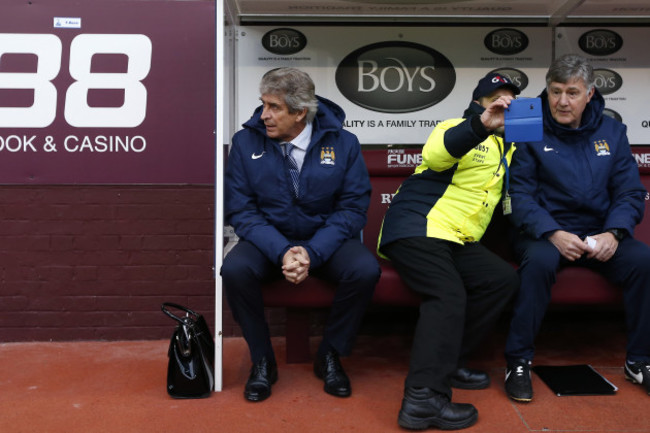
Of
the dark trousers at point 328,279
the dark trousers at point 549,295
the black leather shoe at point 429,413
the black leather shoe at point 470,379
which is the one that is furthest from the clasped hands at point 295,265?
the dark trousers at point 549,295

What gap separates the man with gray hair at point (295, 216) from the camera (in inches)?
109

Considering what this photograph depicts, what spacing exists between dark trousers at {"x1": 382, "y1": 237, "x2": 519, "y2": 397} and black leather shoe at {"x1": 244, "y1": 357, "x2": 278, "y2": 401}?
66cm

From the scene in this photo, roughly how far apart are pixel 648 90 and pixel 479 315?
2006 mm

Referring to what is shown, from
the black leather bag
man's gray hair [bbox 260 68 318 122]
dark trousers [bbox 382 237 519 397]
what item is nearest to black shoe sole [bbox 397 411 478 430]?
dark trousers [bbox 382 237 519 397]

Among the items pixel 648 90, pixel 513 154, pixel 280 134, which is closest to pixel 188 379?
pixel 280 134

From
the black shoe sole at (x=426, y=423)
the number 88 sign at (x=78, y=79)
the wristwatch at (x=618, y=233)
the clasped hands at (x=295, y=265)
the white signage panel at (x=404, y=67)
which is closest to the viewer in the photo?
the black shoe sole at (x=426, y=423)

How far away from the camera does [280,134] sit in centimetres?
296

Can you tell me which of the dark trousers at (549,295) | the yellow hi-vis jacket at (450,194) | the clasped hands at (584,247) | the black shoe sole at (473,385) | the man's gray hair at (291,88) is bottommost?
the black shoe sole at (473,385)

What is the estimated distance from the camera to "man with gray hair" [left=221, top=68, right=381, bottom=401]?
278 centimetres

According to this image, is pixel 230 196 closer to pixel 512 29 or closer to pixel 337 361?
pixel 337 361

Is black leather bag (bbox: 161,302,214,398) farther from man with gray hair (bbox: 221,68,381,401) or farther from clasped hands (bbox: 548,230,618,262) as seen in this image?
clasped hands (bbox: 548,230,618,262)

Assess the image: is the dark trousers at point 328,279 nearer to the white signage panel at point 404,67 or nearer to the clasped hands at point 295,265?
the clasped hands at point 295,265

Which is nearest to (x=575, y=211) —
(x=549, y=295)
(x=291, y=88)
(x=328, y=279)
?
(x=549, y=295)

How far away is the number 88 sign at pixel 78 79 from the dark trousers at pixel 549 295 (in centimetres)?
235
